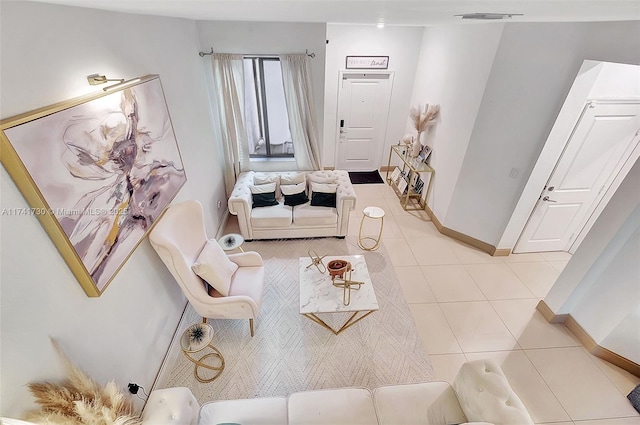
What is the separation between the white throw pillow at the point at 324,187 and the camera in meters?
3.70

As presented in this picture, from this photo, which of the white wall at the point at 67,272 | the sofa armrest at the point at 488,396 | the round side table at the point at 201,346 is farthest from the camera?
the round side table at the point at 201,346

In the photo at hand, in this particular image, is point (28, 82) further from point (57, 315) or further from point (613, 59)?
point (613, 59)

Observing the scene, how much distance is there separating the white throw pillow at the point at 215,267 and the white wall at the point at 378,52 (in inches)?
131

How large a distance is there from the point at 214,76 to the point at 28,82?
261cm

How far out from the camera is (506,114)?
2918mm

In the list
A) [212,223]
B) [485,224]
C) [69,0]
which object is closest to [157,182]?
[69,0]

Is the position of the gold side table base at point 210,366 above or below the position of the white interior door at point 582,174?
below

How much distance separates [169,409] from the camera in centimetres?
155

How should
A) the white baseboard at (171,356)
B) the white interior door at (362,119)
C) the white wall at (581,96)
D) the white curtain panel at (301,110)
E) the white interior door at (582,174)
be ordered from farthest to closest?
1. the white interior door at (362,119)
2. the white curtain panel at (301,110)
3. the white interior door at (582,174)
4. the white wall at (581,96)
5. the white baseboard at (171,356)

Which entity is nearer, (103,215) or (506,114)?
(103,215)

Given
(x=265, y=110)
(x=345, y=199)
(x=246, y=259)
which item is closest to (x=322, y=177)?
(x=345, y=199)

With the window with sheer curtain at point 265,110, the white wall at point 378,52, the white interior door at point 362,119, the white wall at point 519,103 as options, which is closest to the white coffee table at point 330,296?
the white wall at point 519,103

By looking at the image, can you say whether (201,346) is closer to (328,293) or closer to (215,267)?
(215,267)

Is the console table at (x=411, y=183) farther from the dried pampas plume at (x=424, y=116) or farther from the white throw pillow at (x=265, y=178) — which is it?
the white throw pillow at (x=265, y=178)
